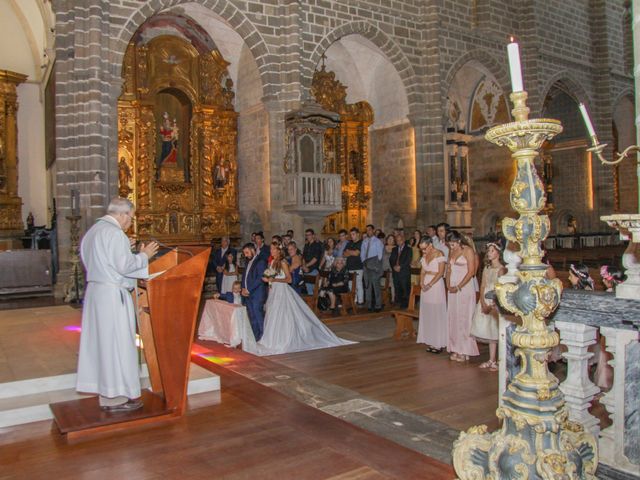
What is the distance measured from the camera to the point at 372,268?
36.0 feet

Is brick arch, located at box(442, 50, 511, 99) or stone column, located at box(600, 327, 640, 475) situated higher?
brick arch, located at box(442, 50, 511, 99)

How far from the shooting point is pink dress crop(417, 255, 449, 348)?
287 inches

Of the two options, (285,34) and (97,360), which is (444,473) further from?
(285,34)

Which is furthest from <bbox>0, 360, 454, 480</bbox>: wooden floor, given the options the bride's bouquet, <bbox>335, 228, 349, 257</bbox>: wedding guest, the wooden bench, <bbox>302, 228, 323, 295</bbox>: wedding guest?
<bbox>335, 228, 349, 257</bbox>: wedding guest

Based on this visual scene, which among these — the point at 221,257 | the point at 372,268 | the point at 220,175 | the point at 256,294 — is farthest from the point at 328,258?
the point at 220,175

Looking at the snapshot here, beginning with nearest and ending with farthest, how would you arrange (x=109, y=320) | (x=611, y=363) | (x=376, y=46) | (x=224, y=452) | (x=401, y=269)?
(x=611, y=363), (x=224, y=452), (x=109, y=320), (x=401, y=269), (x=376, y=46)

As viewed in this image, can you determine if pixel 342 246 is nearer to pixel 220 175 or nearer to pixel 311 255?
pixel 311 255

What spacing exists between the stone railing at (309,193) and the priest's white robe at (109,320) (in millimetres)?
9014

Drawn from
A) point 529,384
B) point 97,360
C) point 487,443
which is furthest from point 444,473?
point 97,360

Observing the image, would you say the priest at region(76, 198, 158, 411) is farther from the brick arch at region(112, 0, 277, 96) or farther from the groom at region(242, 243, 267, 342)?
the brick arch at region(112, 0, 277, 96)

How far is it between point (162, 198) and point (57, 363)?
33.0ft

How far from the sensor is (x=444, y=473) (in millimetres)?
3516

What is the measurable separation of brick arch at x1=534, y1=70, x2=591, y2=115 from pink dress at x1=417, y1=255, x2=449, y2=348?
1359 cm

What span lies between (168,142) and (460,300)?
35.2 ft
